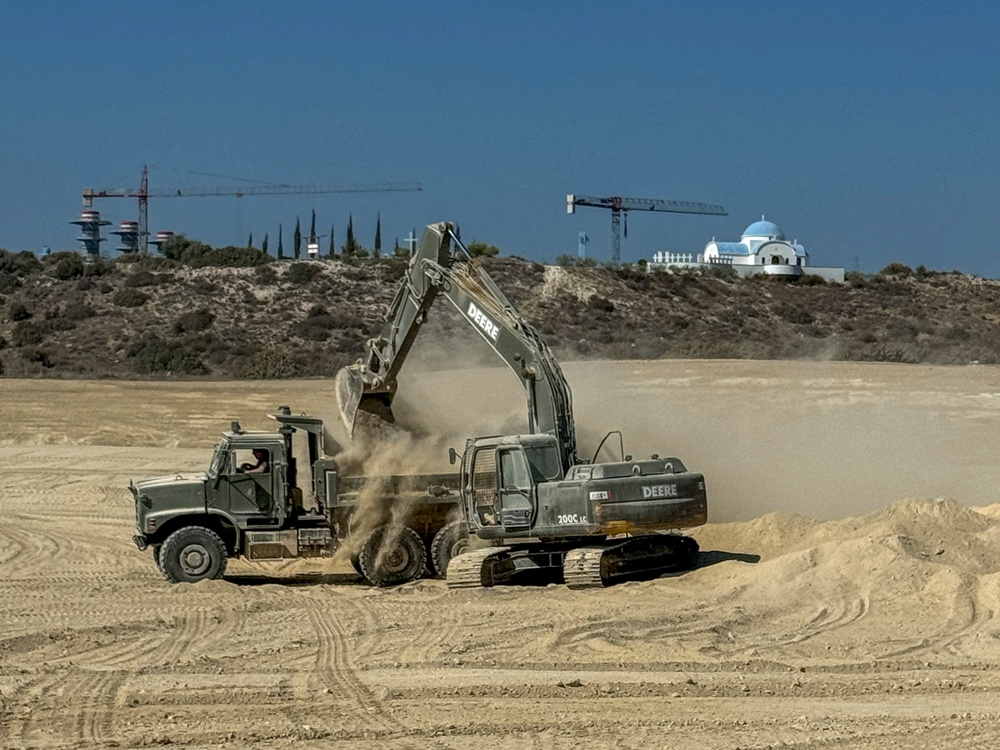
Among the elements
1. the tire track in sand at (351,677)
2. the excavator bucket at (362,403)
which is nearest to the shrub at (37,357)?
the excavator bucket at (362,403)

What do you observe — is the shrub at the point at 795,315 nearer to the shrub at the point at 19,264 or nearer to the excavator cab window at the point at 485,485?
the shrub at the point at 19,264

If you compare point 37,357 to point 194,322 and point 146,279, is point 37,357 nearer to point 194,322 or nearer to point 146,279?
point 194,322

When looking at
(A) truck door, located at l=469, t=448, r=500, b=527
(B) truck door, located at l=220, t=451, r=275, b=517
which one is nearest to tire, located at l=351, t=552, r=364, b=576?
(B) truck door, located at l=220, t=451, r=275, b=517

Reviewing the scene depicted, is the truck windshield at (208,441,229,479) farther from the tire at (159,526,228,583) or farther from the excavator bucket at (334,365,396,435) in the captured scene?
the excavator bucket at (334,365,396,435)

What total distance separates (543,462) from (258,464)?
3938mm

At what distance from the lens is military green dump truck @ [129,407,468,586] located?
19.7 m

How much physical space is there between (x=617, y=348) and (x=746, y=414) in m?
20.9

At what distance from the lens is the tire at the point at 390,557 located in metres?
19.8

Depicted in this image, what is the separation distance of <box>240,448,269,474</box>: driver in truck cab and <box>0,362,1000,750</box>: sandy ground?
5.14ft

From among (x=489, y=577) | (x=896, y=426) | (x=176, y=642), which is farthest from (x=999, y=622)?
(x=896, y=426)

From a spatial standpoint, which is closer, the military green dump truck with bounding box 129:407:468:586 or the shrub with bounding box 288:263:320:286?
the military green dump truck with bounding box 129:407:468:586

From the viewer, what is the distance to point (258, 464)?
65.4 feet

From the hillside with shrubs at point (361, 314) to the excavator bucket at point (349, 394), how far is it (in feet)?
95.6

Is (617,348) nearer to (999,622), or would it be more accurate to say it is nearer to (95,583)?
(95,583)
